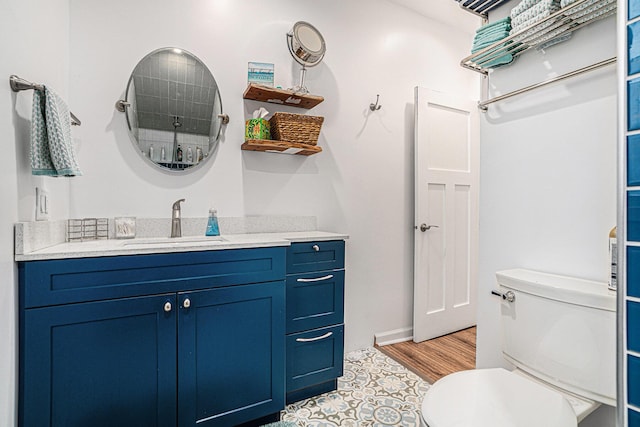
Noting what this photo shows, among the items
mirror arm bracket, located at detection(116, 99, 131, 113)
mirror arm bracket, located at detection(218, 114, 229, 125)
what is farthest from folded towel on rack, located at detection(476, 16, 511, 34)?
mirror arm bracket, located at detection(116, 99, 131, 113)

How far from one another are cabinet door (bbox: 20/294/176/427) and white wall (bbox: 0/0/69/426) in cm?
6

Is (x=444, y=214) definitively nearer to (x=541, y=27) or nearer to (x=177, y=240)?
(x=541, y=27)

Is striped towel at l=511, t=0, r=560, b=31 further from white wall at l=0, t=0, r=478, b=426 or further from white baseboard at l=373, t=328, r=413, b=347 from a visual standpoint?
white baseboard at l=373, t=328, r=413, b=347

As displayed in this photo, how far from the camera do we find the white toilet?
0.98 metres

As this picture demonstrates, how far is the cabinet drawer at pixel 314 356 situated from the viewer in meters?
1.75

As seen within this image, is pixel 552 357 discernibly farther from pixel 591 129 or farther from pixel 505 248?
pixel 591 129

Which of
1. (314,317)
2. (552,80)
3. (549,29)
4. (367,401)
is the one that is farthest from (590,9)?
(367,401)

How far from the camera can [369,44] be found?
246cm

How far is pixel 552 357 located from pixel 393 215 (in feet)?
5.06

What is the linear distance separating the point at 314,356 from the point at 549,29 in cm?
194

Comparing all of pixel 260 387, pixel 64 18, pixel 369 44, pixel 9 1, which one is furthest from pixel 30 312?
pixel 369 44

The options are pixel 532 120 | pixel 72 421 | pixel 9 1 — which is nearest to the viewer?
pixel 9 1

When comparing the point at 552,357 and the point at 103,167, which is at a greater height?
the point at 103,167

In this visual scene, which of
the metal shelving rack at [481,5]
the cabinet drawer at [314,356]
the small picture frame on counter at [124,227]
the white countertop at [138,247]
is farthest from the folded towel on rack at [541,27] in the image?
the small picture frame on counter at [124,227]
